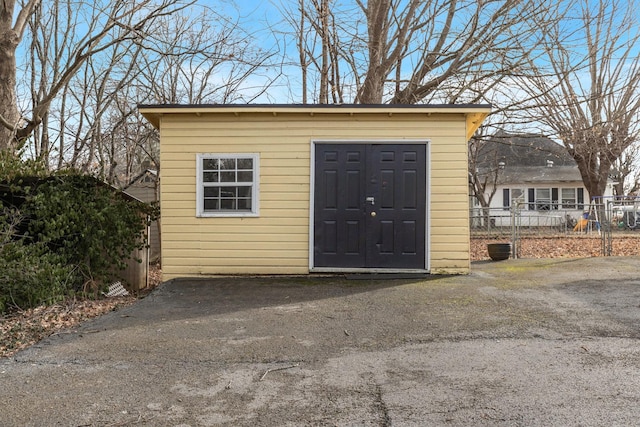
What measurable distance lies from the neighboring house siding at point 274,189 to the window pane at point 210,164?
6.8 inches

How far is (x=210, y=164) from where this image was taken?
27.8 ft

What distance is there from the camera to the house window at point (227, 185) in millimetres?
8414

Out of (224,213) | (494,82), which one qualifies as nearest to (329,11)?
(494,82)

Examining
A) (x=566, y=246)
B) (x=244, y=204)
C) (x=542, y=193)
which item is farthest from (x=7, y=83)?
(x=542, y=193)

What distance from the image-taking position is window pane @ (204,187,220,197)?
334 inches

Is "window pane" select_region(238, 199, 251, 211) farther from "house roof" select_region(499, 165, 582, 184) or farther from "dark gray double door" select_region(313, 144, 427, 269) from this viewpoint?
"house roof" select_region(499, 165, 582, 184)

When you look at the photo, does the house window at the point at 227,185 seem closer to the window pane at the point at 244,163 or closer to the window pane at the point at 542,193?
the window pane at the point at 244,163

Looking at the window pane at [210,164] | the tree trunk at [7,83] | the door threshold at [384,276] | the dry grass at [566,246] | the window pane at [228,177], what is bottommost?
the door threshold at [384,276]

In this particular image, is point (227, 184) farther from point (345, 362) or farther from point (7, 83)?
point (7, 83)

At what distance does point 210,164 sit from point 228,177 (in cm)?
Answer: 38

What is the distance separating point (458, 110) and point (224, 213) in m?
4.25

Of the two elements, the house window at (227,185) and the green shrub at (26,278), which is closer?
the green shrub at (26,278)

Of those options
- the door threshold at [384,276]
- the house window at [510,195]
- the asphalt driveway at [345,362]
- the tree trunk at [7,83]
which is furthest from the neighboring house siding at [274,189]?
the house window at [510,195]

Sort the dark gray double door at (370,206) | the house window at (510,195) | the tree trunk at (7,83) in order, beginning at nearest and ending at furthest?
the dark gray double door at (370,206) → the tree trunk at (7,83) → the house window at (510,195)
